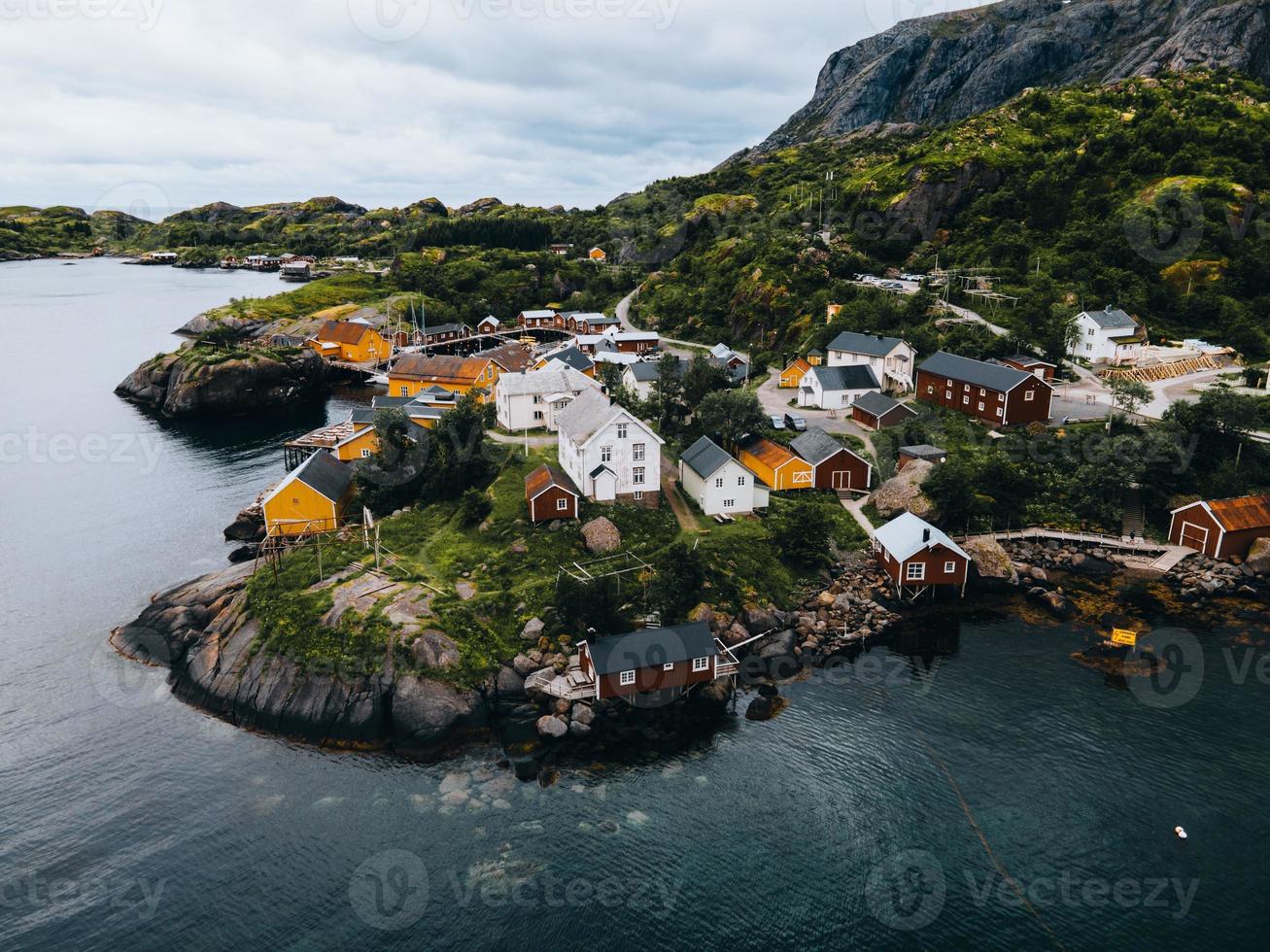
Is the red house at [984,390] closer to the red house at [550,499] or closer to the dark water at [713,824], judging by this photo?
the dark water at [713,824]

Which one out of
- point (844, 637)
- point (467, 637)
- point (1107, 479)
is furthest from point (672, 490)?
point (1107, 479)

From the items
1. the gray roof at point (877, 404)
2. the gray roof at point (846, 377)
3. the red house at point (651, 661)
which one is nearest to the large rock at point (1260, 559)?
the gray roof at point (877, 404)

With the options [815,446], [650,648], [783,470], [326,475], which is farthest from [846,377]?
[326,475]

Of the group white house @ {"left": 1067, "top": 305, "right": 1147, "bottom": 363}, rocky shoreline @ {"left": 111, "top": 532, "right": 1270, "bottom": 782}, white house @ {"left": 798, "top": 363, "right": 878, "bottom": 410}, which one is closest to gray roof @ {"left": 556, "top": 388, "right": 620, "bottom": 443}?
rocky shoreline @ {"left": 111, "top": 532, "right": 1270, "bottom": 782}

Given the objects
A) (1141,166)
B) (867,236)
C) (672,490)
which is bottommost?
(672,490)

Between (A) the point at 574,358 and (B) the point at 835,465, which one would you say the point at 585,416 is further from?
(A) the point at 574,358

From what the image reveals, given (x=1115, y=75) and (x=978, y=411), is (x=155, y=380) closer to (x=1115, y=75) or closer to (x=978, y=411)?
(x=978, y=411)
